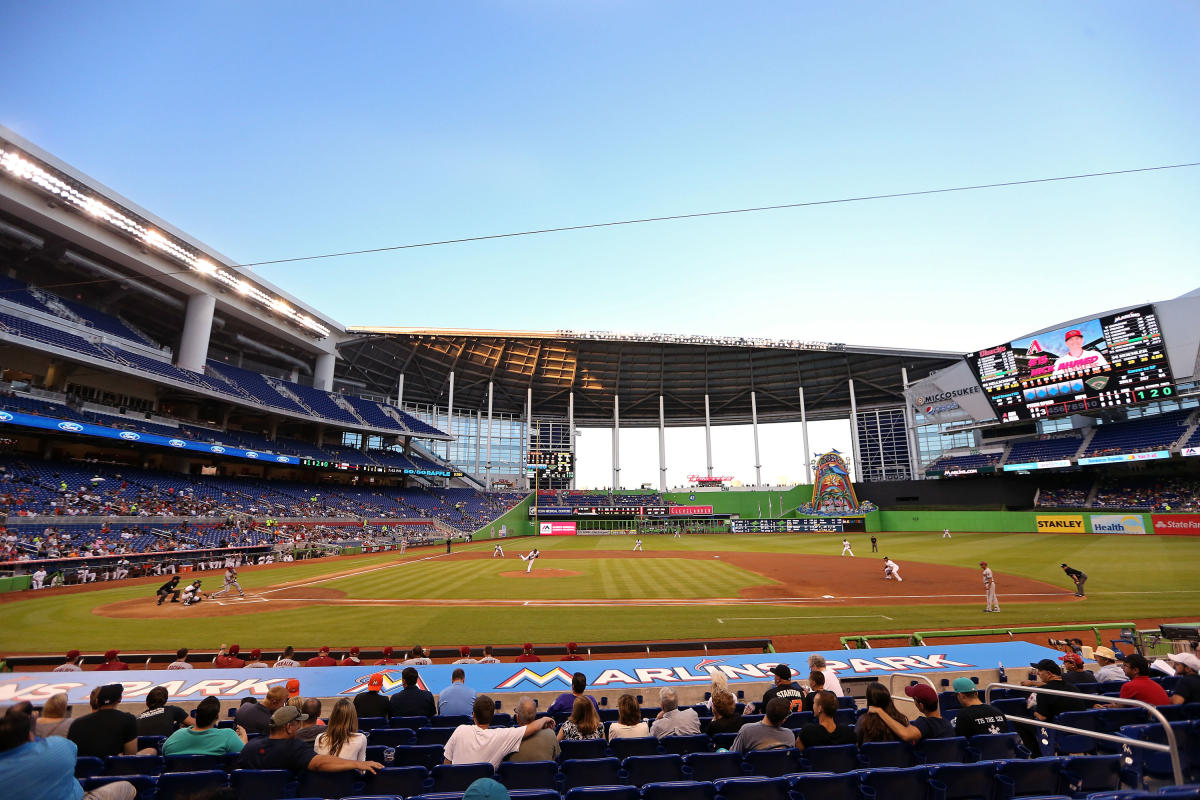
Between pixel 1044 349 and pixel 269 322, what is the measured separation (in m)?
78.3

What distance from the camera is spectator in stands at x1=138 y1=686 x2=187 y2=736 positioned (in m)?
5.98

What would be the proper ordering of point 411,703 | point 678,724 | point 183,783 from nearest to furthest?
point 183,783, point 678,724, point 411,703

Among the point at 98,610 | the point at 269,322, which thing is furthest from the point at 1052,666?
the point at 269,322

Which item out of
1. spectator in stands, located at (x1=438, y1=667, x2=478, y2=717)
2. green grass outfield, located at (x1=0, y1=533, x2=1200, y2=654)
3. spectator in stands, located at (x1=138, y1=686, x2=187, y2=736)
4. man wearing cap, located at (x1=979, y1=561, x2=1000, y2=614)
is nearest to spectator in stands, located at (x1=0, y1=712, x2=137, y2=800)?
spectator in stands, located at (x1=138, y1=686, x2=187, y2=736)

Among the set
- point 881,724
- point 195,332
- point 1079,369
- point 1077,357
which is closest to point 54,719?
point 881,724

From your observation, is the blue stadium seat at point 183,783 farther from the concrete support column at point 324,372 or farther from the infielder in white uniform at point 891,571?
the concrete support column at point 324,372

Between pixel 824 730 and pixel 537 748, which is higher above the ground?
pixel 824 730

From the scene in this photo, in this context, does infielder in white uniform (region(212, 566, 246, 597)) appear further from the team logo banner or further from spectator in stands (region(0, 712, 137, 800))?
spectator in stands (region(0, 712, 137, 800))

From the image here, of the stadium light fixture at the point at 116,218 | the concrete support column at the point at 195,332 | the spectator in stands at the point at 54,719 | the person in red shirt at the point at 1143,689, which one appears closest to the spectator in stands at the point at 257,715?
the spectator in stands at the point at 54,719

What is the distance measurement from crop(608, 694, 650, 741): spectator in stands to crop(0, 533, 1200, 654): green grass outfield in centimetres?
1058

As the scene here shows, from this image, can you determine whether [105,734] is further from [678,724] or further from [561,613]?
[561,613]

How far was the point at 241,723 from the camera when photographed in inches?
246

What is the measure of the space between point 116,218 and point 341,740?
159 ft

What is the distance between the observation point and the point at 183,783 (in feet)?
14.6
